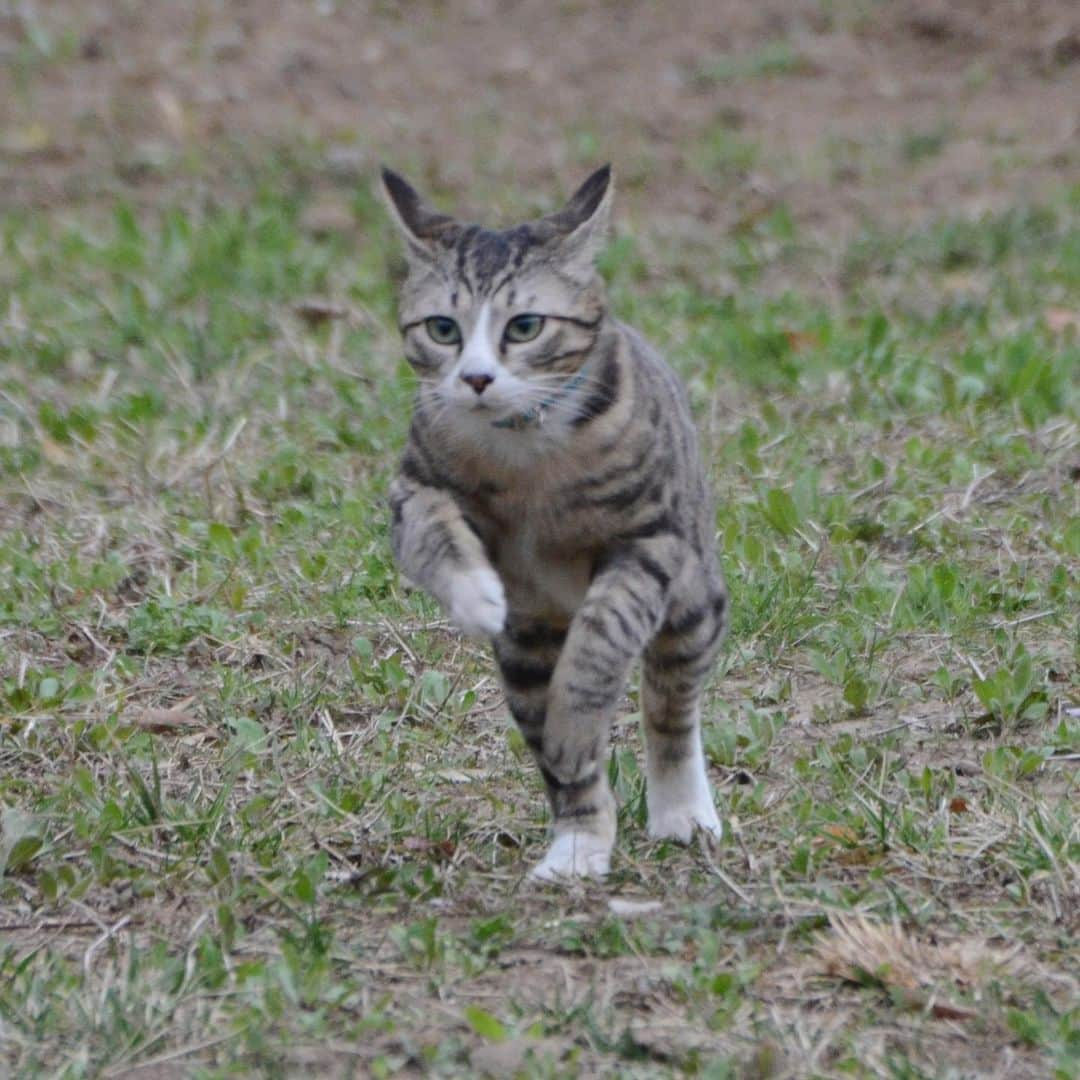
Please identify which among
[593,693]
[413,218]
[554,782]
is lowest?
[554,782]

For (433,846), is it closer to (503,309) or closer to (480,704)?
(480,704)

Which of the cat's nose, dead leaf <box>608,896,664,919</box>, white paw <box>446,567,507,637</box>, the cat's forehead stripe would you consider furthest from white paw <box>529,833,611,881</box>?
the cat's forehead stripe

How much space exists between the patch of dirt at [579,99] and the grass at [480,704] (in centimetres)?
105

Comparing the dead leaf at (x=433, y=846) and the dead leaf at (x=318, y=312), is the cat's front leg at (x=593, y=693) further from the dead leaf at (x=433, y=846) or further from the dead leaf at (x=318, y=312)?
the dead leaf at (x=318, y=312)

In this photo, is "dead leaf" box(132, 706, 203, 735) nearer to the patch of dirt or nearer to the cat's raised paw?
the cat's raised paw

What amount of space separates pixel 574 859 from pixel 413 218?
1540 millimetres

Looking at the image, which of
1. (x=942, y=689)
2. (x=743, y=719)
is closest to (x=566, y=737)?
(x=743, y=719)

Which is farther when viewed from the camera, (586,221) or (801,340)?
(801,340)

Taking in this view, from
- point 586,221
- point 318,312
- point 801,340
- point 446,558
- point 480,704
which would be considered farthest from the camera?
point 318,312

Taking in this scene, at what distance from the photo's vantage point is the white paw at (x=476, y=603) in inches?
169

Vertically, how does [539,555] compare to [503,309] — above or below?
below

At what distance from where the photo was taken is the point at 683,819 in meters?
4.95

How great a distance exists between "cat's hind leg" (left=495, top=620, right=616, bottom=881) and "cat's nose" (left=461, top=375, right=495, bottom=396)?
2.18ft

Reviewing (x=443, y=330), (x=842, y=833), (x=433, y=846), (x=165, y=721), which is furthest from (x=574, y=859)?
(x=165, y=721)
